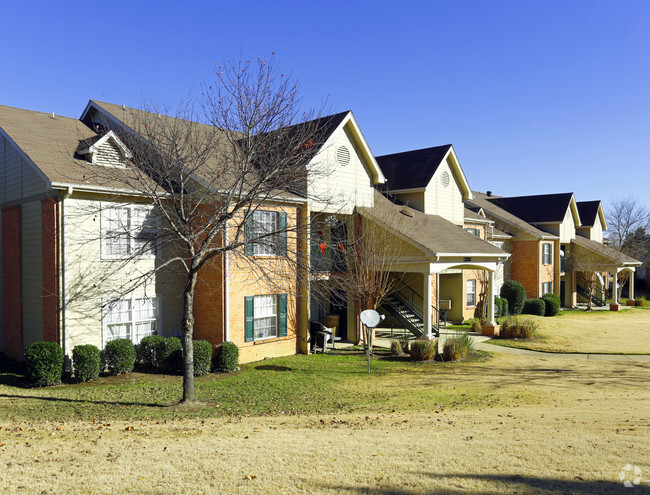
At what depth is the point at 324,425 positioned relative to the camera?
10305 mm

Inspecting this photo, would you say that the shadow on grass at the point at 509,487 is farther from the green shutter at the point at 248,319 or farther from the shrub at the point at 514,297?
the shrub at the point at 514,297

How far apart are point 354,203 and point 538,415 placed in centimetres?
1220

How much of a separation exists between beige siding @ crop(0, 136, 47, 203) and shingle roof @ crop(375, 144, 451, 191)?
54.4ft

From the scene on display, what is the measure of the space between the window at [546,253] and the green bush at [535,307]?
222 inches

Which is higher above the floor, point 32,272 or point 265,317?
point 32,272

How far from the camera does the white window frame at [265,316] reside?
59.1 feet

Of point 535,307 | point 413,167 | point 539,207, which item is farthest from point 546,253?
point 413,167

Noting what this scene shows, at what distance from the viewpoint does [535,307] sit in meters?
33.6

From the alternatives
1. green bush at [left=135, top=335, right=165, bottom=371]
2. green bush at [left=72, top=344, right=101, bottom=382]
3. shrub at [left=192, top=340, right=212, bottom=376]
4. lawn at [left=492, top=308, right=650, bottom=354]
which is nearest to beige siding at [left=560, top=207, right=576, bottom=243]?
lawn at [left=492, top=308, right=650, bottom=354]

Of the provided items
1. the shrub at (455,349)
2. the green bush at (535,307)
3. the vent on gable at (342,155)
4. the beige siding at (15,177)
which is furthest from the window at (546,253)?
the beige siding at (15,177)

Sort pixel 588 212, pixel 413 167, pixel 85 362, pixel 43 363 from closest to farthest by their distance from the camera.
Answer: pixel 43 363 → pixel 85 362 → pixel 413 167 → pixel 588 212

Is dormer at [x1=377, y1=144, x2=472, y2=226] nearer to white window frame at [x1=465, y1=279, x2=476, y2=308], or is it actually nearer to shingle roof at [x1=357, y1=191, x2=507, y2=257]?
shingle roof at [x1=357, y1=191, x2=507, y2=257]

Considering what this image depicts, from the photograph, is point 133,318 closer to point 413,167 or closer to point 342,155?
point 342,155

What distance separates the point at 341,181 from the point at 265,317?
6495mm
